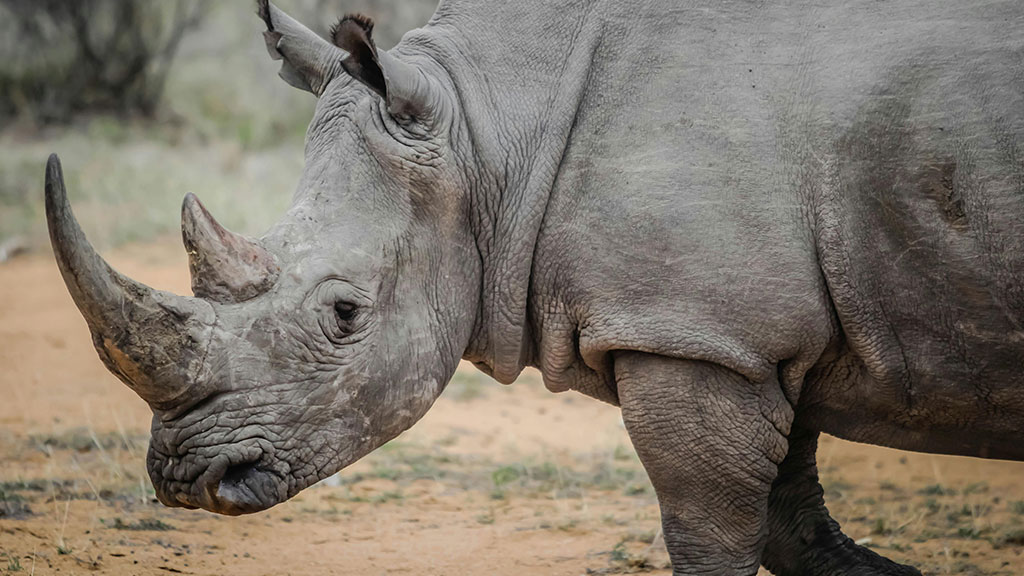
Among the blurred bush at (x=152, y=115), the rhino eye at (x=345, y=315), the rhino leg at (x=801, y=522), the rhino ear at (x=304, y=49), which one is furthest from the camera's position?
the blurred bush at (x=152, y=115)

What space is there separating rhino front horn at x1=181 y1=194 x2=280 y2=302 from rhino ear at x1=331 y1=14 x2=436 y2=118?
670mm

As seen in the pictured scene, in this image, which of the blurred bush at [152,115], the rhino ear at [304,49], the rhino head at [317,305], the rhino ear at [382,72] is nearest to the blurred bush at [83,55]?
the blurred bush at [152,115]

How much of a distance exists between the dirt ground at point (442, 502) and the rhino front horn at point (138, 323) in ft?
5.04

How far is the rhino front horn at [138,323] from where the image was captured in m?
3.44

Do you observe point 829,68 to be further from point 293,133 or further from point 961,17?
point 293,133

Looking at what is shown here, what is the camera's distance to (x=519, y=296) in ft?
13.4

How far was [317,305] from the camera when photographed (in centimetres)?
378

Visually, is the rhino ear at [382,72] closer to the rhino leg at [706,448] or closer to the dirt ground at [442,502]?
the rhino leg at [706,448]

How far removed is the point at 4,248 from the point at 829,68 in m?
9.30

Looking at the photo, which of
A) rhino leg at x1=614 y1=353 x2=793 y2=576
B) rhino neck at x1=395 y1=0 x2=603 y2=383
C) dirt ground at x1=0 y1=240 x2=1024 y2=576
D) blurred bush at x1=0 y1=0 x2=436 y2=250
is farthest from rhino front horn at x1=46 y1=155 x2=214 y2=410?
blurred bush at x1=0 y1=0 x2=436 y2=250

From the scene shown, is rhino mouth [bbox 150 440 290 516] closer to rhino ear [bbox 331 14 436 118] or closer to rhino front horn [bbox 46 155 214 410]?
rhino front horn [bbox 46 155 214 410]

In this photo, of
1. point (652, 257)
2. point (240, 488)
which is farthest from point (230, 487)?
point (652, 257)

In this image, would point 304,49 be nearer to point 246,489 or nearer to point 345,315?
point 345,315

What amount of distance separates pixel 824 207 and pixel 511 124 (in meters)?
1.12
